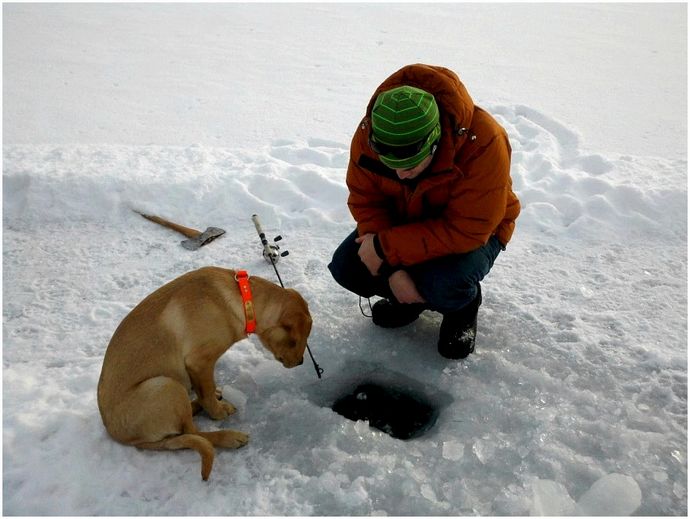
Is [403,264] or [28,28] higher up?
[403,264]

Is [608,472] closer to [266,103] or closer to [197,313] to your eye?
[197,313]

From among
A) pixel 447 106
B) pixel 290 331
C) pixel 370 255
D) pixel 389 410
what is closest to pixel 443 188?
pixel 447 106

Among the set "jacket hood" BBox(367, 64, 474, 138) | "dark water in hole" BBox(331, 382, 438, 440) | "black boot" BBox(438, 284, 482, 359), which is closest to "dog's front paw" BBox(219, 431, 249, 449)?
"dark water in hole" BBox(331, 382, 438, 440)

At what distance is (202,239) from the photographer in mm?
3967

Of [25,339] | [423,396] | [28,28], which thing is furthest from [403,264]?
[28,28]

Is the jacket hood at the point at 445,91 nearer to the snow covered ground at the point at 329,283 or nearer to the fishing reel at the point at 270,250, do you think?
the snow covered ground at the point at 329,283

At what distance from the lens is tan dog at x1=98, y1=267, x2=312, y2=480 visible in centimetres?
219

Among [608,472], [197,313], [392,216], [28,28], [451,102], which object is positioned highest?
[451,102]

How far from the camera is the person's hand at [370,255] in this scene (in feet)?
9.21

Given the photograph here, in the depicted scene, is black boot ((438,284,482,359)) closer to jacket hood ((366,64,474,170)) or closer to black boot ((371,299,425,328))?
black boot ((371,299,425,328))

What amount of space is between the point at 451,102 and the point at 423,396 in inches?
59.3

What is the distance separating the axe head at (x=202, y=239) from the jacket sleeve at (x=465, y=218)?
1.69 m

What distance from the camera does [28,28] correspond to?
902 cm

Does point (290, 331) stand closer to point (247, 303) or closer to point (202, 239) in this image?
point (247, 303)
